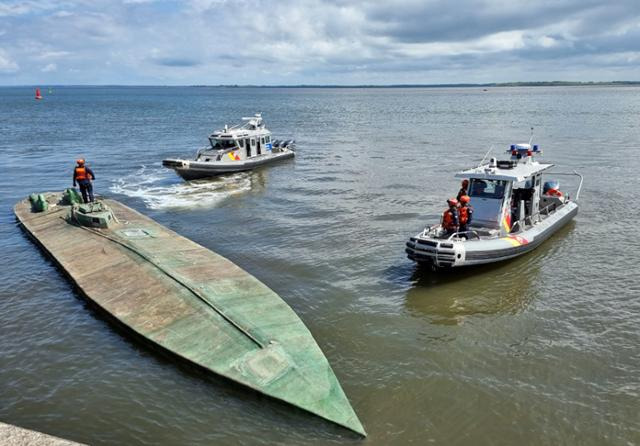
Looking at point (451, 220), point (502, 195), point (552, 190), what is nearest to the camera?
point (451, 220)

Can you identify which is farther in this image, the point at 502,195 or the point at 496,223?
the point at 502,195

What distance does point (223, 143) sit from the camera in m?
35.0

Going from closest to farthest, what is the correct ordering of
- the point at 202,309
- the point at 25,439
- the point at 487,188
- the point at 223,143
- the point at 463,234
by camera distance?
the point at 25,439, the point at 202,309, the point at 463,234, the point at 487,188, the point at 223,143

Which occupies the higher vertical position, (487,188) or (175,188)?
(487,188)

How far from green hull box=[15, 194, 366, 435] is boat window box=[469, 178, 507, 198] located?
27.4 ft

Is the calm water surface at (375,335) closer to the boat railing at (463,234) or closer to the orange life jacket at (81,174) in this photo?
the boat railing at (463,234)

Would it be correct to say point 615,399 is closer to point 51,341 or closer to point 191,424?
point 191,424

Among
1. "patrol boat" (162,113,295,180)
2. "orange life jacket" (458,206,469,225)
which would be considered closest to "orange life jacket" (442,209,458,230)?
"orange life jacket" (458,206,469,225)

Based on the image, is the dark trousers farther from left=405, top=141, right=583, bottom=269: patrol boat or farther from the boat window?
the boat window

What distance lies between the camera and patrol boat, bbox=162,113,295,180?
31.6m

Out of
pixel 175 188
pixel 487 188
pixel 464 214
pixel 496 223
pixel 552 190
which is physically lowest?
pixel 175 188

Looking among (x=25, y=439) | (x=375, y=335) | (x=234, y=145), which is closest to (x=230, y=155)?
(x=234, y=145)

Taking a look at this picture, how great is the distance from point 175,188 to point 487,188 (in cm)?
1981

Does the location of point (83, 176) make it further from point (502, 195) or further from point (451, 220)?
point (502, 195)
